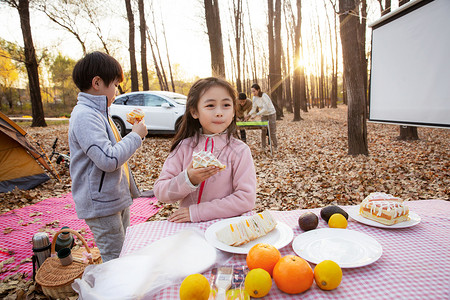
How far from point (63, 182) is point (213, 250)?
6639 millimetres

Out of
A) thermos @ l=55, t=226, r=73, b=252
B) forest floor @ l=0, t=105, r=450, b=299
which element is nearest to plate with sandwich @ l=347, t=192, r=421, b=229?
thermos @ l=55, t=226, r=73, b=252

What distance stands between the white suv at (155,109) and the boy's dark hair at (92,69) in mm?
7796

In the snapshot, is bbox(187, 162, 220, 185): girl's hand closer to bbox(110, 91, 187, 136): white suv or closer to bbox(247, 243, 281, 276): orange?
bbox(247, 243, 281, 276): orange

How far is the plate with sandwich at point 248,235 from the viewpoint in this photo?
1.22m

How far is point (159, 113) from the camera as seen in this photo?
34.4 feet

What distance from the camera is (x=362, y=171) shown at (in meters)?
5.82

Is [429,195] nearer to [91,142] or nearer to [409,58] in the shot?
[409,58]

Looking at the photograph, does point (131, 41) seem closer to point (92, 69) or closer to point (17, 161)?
point (17, 161)

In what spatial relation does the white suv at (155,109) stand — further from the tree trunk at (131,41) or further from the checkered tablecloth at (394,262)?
the checkered tablecloth at (394,262)

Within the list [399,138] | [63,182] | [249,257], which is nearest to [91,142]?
[249,257]

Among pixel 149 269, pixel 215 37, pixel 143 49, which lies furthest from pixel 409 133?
pixel 143 49

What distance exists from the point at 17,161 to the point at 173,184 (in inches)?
243

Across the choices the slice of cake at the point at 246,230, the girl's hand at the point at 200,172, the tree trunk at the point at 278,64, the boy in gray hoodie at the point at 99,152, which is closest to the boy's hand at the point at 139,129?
the boy in gray hoodie at the point at 99,152

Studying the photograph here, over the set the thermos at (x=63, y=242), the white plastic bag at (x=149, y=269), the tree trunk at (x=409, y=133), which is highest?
the white plastic bag at (x=149, y=269)
